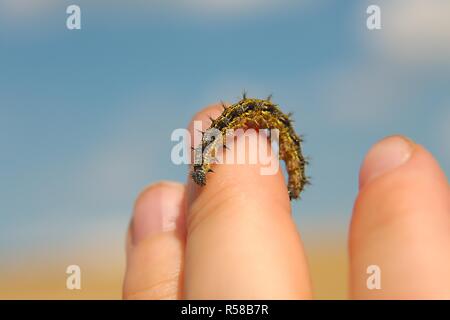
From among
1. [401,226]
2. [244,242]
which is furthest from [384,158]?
[244,242]

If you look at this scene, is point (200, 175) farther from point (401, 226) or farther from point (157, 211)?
point (401, 226)

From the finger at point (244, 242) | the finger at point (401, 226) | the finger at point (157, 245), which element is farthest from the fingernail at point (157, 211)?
the finger at point (401, 226)

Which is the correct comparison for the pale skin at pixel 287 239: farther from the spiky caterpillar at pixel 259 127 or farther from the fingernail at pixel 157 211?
the fingernail at pixel 157 211
